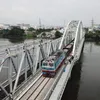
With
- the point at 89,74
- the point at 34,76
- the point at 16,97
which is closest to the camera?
the point at 16,97

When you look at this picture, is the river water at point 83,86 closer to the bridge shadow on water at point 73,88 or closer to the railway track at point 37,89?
the bridge shadow on water at point 73,88

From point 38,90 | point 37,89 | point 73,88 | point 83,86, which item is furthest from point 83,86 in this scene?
point 38,90

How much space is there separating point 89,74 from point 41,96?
68.9 feet

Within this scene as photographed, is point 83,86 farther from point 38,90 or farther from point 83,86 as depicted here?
point 38,90

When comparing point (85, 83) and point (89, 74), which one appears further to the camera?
point (89, 74)

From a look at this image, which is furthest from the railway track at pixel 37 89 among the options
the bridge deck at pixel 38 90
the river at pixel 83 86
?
the river at pixel 83 86

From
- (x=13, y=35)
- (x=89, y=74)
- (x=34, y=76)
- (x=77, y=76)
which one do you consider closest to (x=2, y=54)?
(x=34, y=76)

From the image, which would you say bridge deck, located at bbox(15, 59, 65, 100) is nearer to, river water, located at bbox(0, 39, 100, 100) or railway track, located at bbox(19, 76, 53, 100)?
railway track, located at bbox(19, 76, 53, 100)

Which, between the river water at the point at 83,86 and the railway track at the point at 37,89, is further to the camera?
the river water at the point at 83,86

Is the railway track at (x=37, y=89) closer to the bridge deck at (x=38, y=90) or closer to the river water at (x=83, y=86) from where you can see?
the bridge deck at (x=38, y=90)

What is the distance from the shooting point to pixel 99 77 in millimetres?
32906

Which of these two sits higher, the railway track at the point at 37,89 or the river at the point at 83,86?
the railway track at the point at 37,89

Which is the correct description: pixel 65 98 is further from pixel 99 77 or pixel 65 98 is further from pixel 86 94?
pixel 99 77

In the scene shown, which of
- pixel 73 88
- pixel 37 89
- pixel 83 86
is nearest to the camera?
pixel 37 89
